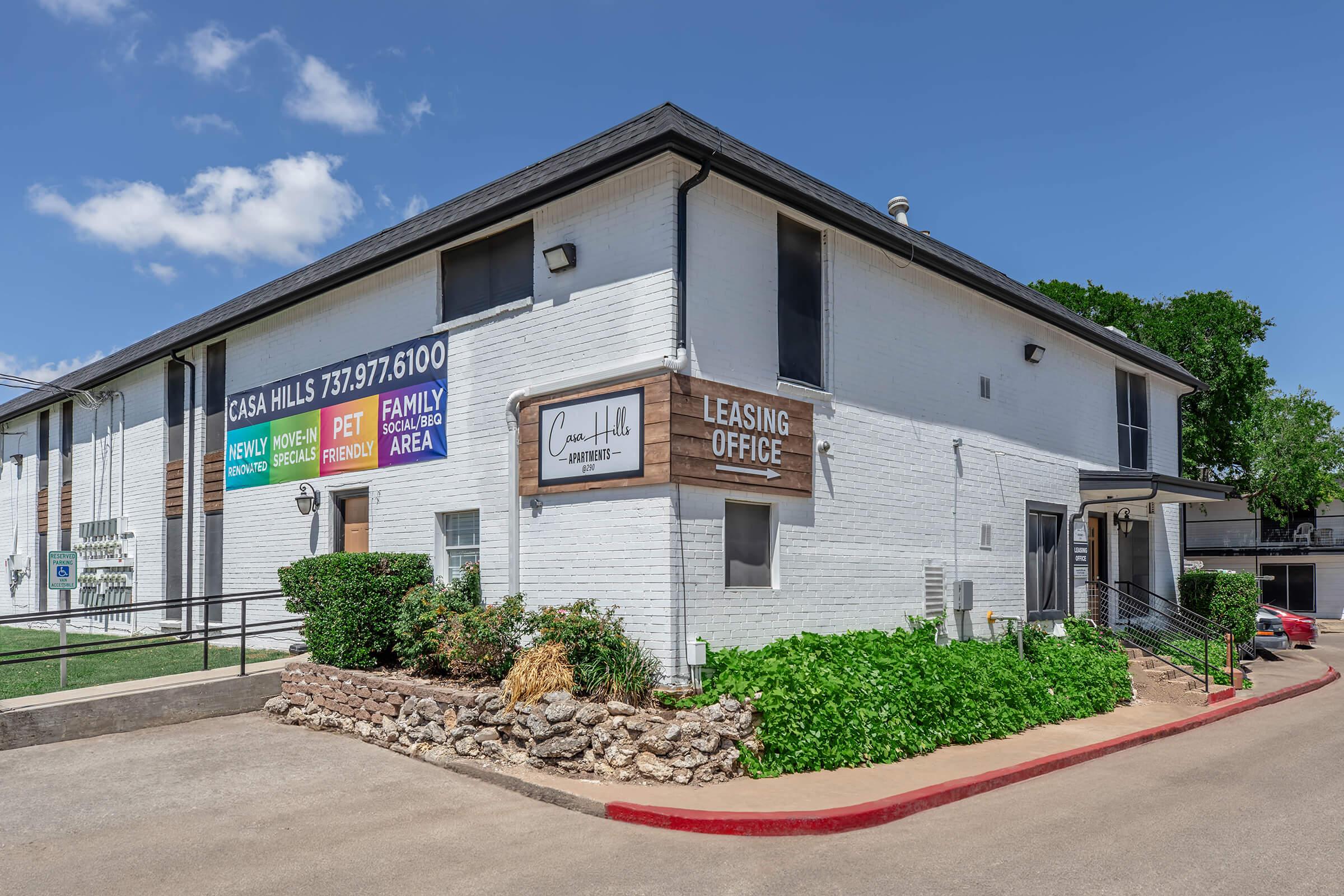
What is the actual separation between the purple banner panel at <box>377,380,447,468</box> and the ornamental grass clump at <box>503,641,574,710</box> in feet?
13.4

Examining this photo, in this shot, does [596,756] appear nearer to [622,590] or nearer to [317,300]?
[622,590]

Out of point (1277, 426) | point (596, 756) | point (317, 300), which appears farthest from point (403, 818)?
point (1277, 426)

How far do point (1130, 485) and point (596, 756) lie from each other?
38.0 feet

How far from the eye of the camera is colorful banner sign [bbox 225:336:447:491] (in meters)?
12.8

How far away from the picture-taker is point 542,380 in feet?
36.3

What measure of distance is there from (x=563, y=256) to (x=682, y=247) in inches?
63.4

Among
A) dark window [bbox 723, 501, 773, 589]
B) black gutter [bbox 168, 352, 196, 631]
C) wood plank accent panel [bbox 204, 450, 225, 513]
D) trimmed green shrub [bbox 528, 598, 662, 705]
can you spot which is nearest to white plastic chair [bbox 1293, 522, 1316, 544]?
dark window [bbox 723, 501, 773, 589]

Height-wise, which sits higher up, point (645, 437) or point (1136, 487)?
point (645, 437)

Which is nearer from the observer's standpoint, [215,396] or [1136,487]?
[1136,487]

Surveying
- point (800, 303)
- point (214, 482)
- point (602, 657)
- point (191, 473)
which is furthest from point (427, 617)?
point (191, 473)

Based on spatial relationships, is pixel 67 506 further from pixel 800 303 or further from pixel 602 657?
pixel 800 303

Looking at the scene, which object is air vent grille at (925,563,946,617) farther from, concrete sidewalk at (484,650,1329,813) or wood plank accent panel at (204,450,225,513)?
wood plank accent panel at (204,450,225,513)

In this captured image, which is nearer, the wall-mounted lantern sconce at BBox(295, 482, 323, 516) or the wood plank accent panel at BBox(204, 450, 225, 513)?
the wall-mounted lantern sconce at BBox(295, 482, 323, 516)

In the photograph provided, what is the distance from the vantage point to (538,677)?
9.09 metres
